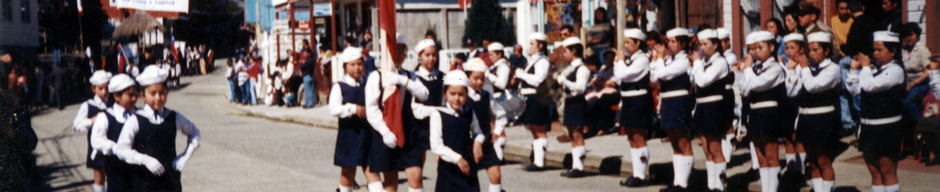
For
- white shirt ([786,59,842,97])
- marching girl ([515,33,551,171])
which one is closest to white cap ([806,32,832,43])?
white shirt ([786,59,842,97])

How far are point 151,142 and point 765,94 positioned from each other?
4.43 m

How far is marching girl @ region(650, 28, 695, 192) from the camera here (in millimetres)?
7176

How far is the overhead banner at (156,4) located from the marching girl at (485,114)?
2857mm

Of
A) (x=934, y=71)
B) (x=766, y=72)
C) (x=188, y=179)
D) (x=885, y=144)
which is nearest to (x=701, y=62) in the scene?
(x=766, y=72)

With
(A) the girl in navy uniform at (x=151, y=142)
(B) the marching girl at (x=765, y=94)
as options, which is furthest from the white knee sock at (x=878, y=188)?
(A) the girl in navy uniform at (x=151, y=142)

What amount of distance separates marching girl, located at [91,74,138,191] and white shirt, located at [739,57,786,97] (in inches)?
172

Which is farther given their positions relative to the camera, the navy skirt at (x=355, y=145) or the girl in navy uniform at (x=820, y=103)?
the navy skirt at (x=355, y=145)

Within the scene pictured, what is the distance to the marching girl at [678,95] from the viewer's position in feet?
23.5

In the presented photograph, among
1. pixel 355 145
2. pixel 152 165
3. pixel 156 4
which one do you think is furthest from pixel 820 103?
pixel 156 4

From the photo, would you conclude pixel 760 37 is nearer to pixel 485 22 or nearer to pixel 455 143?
pixel 455 143

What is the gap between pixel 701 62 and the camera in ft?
23.0

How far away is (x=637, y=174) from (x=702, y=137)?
876 millimetres

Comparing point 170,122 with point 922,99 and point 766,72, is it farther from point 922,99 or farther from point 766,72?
point 922,99

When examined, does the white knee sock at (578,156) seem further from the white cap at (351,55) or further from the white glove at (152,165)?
the white glove at (152,165)
